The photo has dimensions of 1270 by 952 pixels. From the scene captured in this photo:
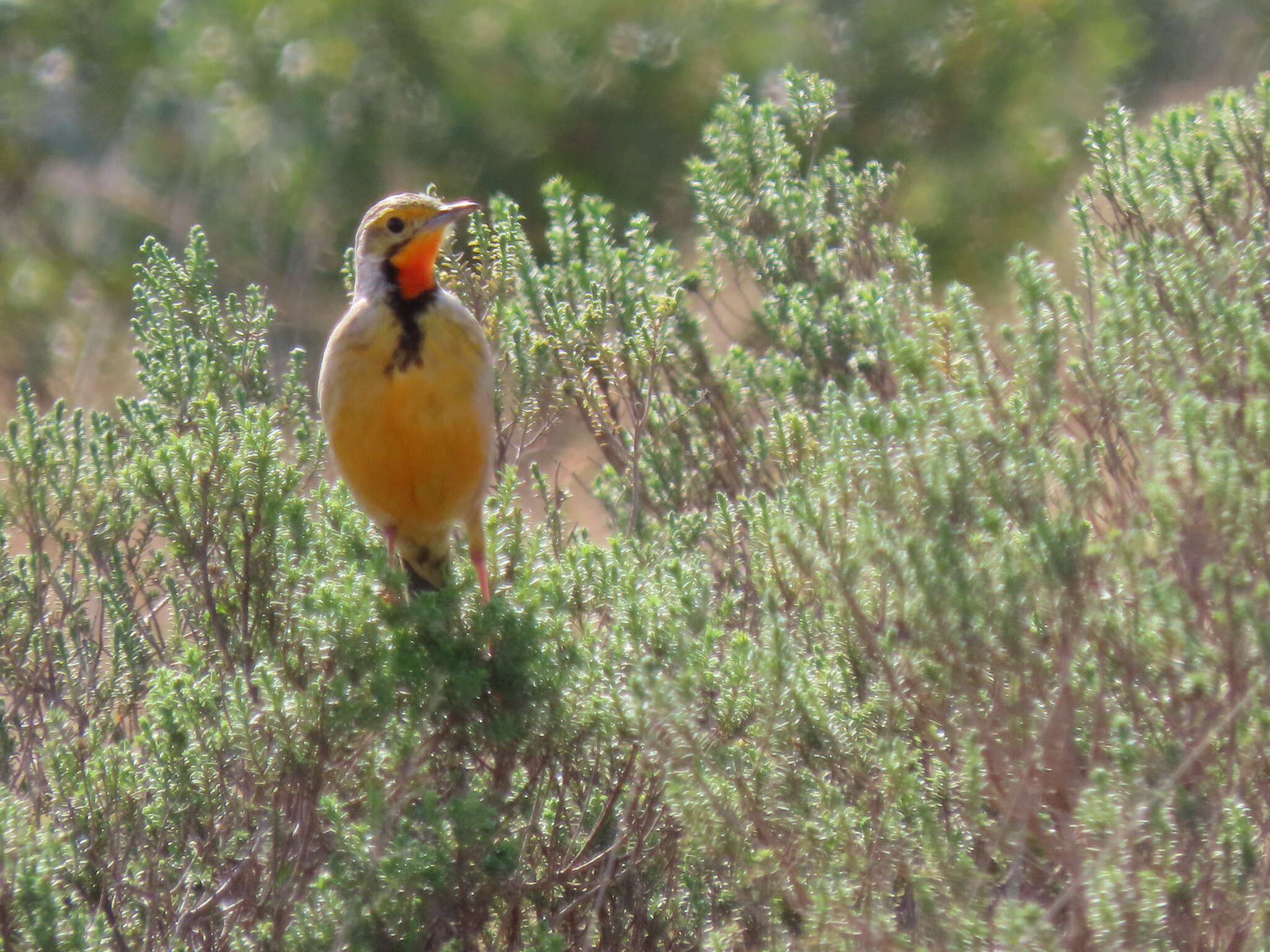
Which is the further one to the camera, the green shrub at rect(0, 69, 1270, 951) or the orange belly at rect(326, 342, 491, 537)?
the orange belly at rect(326, 342, 491, 537)

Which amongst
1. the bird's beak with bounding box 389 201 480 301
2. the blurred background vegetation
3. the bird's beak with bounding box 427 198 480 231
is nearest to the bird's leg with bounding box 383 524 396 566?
the bird's beak with bounding box 389 201 480 301

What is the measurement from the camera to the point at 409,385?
3707 millimetres

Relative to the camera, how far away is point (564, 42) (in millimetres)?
9758

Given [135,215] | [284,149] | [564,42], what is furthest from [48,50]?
[564,42]

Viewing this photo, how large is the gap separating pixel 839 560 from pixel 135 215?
9298 millimetres

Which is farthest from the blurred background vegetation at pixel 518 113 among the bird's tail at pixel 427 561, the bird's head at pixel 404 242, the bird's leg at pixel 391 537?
the bird's leg at pixel 391 537

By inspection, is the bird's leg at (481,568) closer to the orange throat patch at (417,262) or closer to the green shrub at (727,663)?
the green shrub at (727,663)

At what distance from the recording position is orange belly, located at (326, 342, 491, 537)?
12.2 feet

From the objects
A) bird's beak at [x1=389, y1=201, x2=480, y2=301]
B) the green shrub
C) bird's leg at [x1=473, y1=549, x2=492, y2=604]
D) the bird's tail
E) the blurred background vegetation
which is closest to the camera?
the green shrub

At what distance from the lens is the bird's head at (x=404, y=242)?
388cm

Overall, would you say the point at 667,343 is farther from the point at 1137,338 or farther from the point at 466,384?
the point at 1137,338

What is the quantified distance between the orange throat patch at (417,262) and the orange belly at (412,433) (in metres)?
0.27

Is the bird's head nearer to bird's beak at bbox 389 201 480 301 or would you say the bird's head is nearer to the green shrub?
bird's beak at bbox 389 201 480 301

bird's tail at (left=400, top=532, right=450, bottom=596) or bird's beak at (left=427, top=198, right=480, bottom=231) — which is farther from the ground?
bird's beak at (left=427, top=198, right=480, bottom=231)
